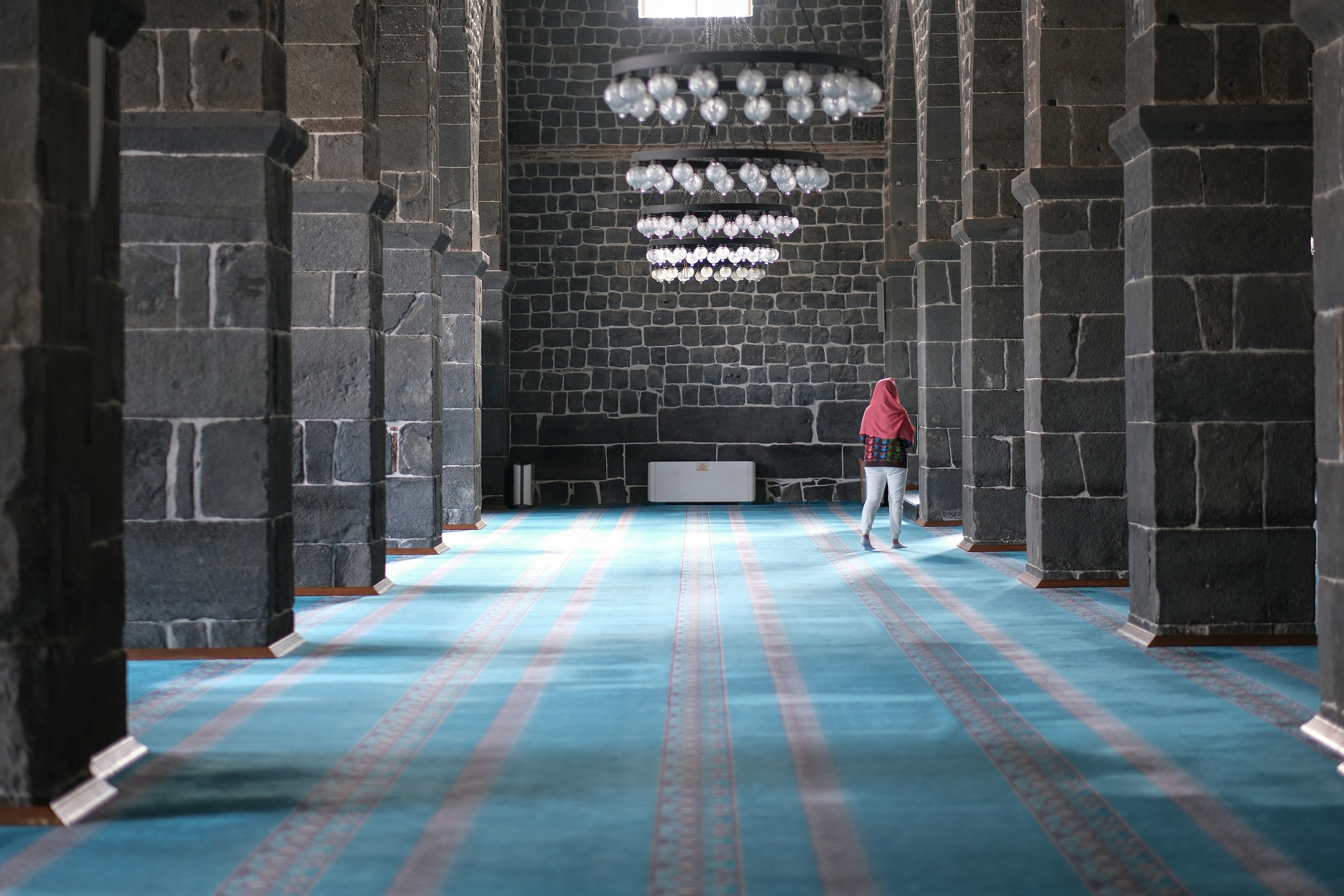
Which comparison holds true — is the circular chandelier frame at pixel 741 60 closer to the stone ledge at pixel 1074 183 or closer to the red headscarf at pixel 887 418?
the stone ledge at pixel 1074 183

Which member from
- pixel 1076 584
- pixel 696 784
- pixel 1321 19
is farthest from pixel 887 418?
pixel 696 784

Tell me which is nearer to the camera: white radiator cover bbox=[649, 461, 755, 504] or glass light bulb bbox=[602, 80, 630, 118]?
glass light bulb bbox=[602, 80, 630, 118]

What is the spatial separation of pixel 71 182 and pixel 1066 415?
6149mm

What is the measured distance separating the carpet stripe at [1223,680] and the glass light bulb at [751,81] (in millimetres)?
3108

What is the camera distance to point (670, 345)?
16.7 metres

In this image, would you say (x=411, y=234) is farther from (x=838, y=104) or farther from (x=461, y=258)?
(x=838, y=104)

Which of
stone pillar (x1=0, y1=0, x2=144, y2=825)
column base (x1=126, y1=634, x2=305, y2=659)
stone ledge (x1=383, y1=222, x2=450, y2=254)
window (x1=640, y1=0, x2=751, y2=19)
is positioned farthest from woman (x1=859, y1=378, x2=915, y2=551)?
stone pillar (x1=0, y1=0, x2=144, y2=825)

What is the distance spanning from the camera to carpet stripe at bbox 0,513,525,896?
3.39m

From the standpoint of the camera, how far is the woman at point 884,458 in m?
10.9

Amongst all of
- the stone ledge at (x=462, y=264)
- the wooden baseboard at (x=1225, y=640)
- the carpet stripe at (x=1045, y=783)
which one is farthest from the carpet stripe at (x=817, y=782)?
the stone ledge at (x=462, y=264)

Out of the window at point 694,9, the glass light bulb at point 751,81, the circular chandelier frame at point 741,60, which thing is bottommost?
the glass light bulb at point 751,81

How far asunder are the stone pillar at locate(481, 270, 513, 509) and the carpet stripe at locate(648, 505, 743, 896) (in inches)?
345

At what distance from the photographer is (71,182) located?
12.5 feet

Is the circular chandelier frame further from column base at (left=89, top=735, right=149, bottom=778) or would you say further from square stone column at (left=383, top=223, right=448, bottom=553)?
column base at (left=89, top=735, right=149, bottom=778)
